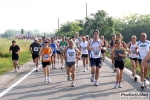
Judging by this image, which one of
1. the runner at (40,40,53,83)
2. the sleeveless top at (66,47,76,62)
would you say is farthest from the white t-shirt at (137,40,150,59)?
the runner at (40,40,53,83)

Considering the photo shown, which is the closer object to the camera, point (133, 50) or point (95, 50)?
point (95, 50)

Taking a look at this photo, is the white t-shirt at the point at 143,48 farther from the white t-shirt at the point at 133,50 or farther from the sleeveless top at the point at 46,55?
the sleeveless top at the point at 46,55

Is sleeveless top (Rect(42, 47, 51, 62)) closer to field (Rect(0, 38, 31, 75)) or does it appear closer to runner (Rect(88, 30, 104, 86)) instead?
runner (Rect(88, 30, 104, 86))

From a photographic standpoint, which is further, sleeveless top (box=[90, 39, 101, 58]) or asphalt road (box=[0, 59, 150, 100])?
sleeveless top (box=[90, 39, 101, 58])

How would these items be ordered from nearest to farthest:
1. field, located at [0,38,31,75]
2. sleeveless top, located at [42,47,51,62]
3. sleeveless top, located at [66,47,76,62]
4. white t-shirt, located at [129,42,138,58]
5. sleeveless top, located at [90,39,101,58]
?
sleeveless top, located at [90,39,101,58], sleeveless top, located at [66,47,76,62], white t-shirt, located at [129,42,138,58], sleeveless top, located at [42,47,51,62], field, located at [0,38,31,75]


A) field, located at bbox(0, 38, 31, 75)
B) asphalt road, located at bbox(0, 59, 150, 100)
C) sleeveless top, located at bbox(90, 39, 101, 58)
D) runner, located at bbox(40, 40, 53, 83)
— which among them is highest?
sleeveless top, located at bbox(90, 39, 101, 58)

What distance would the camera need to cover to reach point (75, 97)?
29.8ft

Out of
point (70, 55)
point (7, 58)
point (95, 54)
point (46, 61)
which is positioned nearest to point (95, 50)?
point (95, 54)

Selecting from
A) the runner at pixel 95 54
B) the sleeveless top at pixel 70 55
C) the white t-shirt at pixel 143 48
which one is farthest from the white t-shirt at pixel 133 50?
the sleeveless top at pixel 70 55

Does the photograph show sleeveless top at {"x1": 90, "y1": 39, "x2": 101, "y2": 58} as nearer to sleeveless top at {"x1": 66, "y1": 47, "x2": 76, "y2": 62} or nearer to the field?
sleeveless top at {"x1": 66, "y1": 47, "x2": 76, "y2": 62}

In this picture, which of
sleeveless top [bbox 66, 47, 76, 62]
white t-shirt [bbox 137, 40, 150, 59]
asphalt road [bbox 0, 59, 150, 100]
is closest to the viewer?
asphalt road [bbox 0, 59, 150, 100]

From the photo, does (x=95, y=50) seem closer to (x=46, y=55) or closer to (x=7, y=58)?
(x=46, y=55)

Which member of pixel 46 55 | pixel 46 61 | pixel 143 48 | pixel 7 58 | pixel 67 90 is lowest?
pixel 67 90

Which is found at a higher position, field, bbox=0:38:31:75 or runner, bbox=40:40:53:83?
runner, bbox=40:40:53:83
